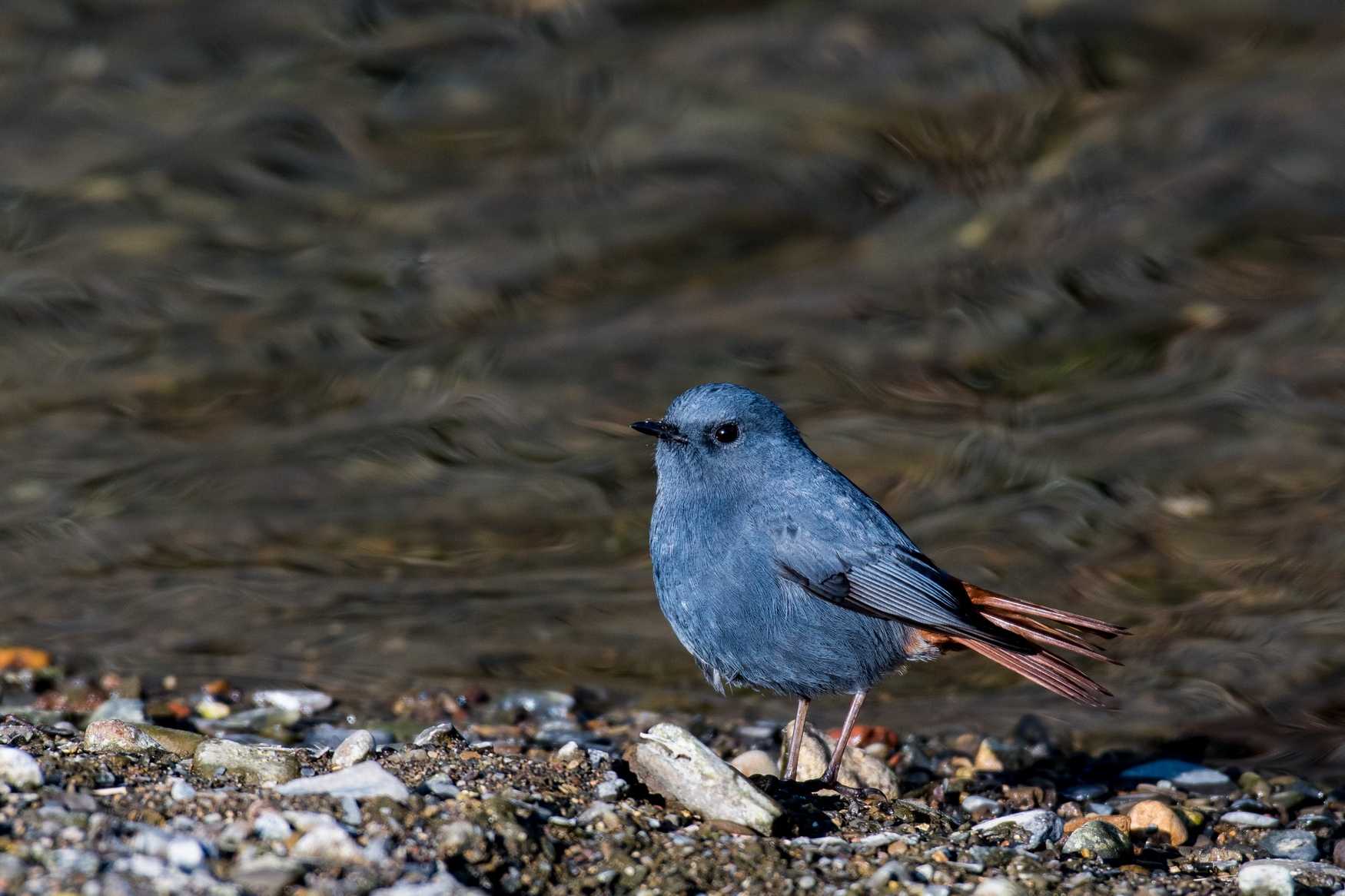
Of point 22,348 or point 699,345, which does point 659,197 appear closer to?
point 699,345

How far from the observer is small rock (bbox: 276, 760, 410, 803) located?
10.9 ft

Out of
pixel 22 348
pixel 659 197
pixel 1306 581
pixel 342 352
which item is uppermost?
pixel 659 197

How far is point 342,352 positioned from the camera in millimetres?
7953

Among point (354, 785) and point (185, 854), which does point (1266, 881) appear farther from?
point (185, 854)

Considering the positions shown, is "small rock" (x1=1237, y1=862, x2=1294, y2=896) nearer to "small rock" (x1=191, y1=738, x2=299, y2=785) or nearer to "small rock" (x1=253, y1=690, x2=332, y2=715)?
"small rock" (x1=191, y1=738, x2=299, y2=785)

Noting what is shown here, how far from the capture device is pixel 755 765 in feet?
16.0

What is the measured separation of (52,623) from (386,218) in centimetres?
318

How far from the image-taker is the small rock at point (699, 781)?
11.7 feet

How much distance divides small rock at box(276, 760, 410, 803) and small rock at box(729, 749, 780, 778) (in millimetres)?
1668

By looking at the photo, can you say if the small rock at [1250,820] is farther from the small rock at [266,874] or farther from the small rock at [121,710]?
the small rock at [121,710]

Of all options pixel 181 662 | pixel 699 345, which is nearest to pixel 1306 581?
pixel 699 345

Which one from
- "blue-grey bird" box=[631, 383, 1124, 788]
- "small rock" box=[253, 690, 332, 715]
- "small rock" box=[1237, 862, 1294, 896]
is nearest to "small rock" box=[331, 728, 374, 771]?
"blue-grey bird" box=[631, 383, 1124, 788]

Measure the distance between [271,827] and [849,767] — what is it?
2.05 meters

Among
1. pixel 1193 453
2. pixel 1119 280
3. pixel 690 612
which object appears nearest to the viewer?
pixel 690 612
